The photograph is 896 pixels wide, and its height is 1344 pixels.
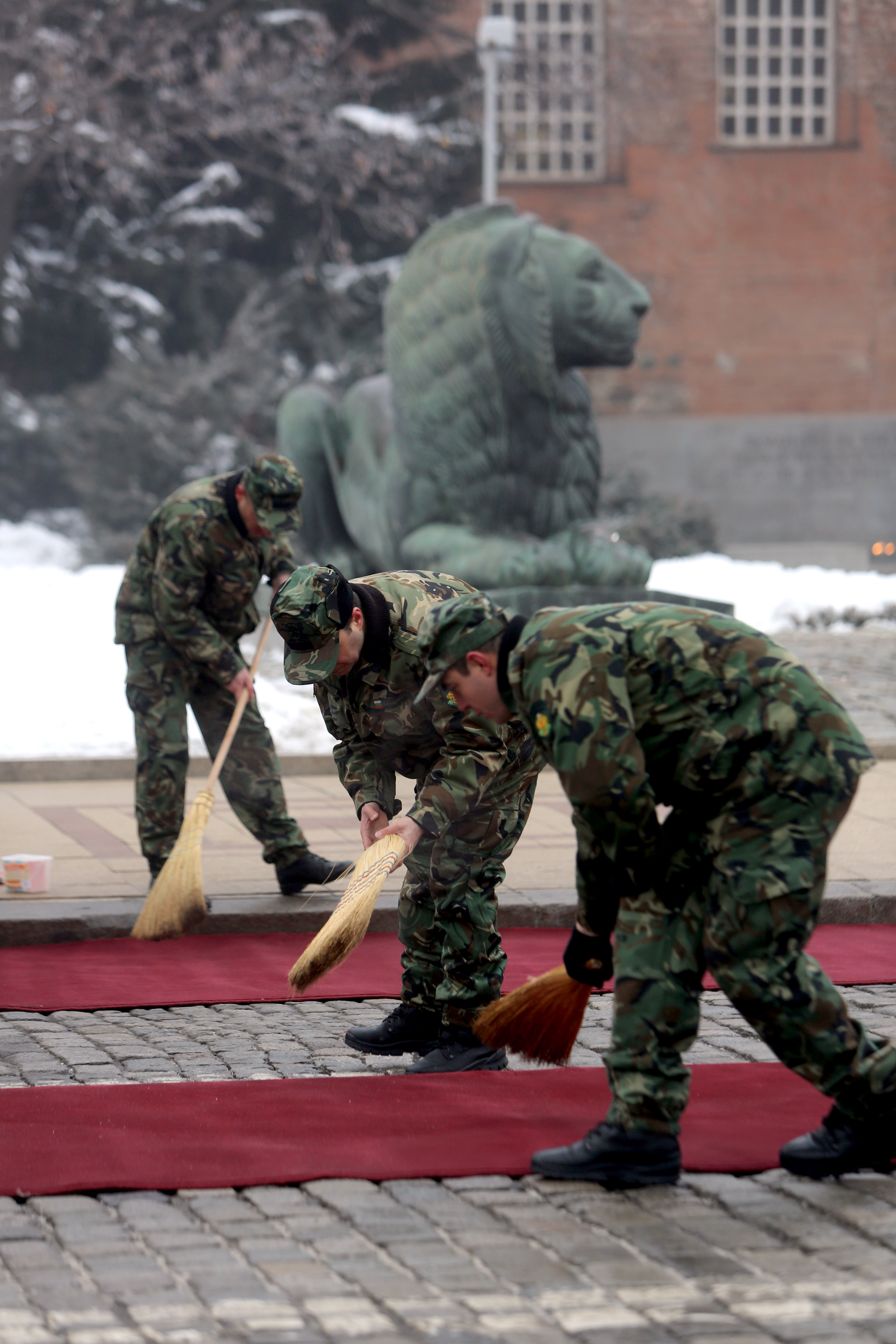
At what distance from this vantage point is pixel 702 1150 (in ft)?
13.6

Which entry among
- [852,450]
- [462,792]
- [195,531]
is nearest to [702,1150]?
[462,792]

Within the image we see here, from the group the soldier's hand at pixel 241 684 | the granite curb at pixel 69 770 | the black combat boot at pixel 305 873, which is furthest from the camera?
the granite curb at pixel 69 770

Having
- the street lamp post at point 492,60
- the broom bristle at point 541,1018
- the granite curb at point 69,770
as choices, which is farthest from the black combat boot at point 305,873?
the street lamp post at point 492,60

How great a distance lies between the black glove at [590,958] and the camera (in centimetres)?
398

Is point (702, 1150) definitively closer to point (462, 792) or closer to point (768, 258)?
point (462, 792)

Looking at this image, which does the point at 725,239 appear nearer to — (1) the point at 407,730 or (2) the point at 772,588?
(2) the point at 772,588

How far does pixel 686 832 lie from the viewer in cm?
392

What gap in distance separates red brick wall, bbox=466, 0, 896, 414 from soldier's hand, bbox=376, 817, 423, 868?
83.0 feet

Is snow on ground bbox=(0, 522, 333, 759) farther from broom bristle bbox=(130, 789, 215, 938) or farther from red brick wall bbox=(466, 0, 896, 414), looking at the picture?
red brick wall bbox=(466, 0, 896, 414)

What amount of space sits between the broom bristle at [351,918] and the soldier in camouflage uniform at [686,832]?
2.99 ft

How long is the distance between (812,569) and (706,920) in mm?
19065

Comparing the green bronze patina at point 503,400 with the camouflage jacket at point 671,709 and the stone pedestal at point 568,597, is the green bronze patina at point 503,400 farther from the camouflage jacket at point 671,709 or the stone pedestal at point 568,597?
the camouflage jacket at point 671,709

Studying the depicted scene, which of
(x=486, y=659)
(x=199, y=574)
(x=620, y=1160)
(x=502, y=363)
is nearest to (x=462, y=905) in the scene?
(x=620, y=1160)

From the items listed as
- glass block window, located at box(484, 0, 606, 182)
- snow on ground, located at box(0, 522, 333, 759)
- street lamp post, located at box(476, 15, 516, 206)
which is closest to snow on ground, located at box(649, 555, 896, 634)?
street lamp post, located at box(476, 15, 516, 206)
